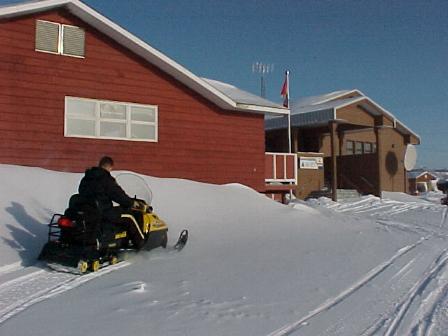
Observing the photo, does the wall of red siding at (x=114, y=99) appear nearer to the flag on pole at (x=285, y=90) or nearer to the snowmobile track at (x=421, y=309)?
the flag on pole at (x=285, y=90)

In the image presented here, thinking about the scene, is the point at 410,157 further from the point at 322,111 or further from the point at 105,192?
the point at 105,192

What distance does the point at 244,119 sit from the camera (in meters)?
16.6

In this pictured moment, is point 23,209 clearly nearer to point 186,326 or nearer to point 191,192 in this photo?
point 191,192

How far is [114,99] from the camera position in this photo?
13828mm

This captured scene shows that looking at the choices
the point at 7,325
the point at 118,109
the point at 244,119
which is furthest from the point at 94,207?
the point at 244,119

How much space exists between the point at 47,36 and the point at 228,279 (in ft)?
29.7

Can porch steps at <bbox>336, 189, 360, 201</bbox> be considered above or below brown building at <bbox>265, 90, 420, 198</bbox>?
below

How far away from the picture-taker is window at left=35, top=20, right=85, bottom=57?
41.8 feet

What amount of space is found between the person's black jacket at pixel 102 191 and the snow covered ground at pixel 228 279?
0.83 m

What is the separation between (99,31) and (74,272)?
8671mm

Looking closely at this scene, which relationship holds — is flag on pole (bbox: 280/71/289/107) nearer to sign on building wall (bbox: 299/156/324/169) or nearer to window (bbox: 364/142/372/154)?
sign on building wall (bbox: 299/156/324/169)

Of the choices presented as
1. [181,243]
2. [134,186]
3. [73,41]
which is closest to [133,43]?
[73,41]

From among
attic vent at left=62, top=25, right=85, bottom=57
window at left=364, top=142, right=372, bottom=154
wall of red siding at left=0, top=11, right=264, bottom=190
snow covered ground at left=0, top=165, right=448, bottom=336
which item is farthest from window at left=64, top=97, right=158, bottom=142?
window at left=364, top=142, right=372, bottom=154

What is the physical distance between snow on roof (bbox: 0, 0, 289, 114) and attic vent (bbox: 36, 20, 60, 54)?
14.4 inches
